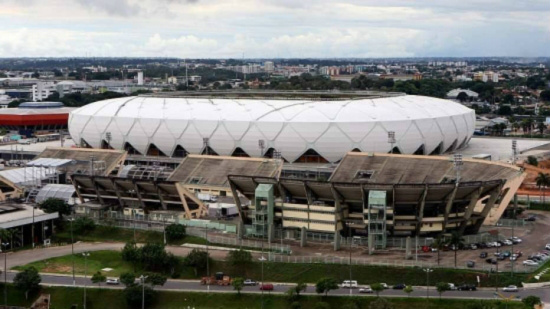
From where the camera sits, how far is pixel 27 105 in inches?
6102

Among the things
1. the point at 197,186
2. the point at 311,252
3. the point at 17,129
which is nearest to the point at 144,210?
the point at 197,186

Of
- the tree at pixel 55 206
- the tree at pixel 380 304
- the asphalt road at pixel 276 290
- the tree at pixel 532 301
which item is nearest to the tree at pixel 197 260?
the asphalt road at pixel 276 290

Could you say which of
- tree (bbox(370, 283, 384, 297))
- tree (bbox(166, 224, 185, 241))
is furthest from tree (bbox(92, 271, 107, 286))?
tree (bbox(370, 283, 384, 297))

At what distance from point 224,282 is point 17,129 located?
95087 mm

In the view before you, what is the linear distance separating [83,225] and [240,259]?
18.4 metres

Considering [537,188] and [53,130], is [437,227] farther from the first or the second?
[53,130]

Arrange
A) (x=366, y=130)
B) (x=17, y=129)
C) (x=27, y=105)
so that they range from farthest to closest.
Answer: (x=27, y=105) < (x=17, y=129) < (x=366, y=130)

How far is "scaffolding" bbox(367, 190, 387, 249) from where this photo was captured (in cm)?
6219

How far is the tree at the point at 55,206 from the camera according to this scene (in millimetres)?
72438

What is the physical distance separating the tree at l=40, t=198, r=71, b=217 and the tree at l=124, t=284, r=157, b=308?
20994 mm

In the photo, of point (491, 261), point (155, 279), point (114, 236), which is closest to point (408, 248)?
point (491, 261)

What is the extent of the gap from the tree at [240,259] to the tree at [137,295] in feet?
22.8

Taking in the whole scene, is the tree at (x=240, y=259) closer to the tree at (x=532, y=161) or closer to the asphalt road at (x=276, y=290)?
the asphalt road at (x=276, y=290)

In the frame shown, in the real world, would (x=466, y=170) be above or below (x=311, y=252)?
above
